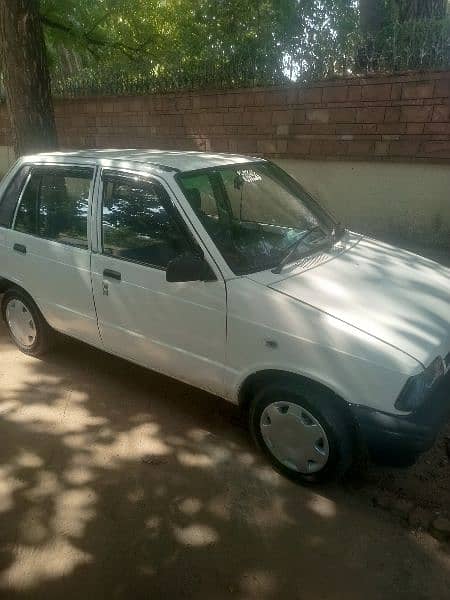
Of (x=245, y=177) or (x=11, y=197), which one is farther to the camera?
(x=11, y=197)

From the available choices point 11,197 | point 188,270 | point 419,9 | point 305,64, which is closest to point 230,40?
point 305,64

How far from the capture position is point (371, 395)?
Result: 8.01 feet

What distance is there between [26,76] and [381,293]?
5.39 m

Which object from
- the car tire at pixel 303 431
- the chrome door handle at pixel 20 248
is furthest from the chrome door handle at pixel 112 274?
the car tire at pixel 303 431

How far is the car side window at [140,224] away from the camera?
308cm

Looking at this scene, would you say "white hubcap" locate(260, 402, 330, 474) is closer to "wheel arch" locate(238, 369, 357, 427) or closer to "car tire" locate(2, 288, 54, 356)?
"wheel arch" locate(238, 369, 357, 427)

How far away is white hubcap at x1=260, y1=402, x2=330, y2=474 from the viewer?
8.93 ft

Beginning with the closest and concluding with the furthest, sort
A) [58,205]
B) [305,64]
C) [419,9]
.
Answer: [58,205], [305,64], [419,9]

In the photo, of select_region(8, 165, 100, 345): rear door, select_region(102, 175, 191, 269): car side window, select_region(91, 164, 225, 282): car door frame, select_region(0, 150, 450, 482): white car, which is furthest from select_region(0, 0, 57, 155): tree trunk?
select_region(102, 175, 191, 269): car side window

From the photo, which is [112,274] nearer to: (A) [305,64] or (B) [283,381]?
(B) [283,381]

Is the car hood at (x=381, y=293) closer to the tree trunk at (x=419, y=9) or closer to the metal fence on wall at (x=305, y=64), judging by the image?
the metal fence on wall at (x=305, y=64)

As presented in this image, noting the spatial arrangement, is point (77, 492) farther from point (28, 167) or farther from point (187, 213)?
point (28, 167)

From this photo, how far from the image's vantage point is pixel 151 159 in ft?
11.2

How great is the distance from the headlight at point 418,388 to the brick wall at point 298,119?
4433 millimetres
